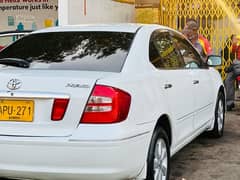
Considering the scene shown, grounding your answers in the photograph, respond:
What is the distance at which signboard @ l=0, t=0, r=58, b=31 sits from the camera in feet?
39.9

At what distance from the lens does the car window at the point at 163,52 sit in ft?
15.5

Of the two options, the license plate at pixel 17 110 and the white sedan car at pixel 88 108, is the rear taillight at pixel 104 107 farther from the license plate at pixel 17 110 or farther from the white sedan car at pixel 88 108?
the license plate at pixel 17 110

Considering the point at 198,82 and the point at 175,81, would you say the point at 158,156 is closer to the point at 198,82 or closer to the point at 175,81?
the point at 175,81

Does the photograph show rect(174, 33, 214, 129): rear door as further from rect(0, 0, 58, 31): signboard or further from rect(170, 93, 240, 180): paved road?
rect(0, 0, 58, 31): signboard

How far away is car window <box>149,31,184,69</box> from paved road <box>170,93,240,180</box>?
44.9 inches

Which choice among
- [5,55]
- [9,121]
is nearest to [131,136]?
[9,121]

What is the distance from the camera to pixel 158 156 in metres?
4.38

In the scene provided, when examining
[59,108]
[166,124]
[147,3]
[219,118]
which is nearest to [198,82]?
[166,124]

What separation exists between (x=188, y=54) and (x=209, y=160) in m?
1.29

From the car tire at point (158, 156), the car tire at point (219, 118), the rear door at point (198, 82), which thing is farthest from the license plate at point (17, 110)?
the car tire at point (219, 118)

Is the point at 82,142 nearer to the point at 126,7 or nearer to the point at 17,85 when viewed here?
the point at 17,85

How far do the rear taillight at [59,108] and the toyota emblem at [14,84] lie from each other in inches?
13.0

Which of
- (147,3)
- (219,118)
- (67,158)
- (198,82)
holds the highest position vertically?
(147,3)

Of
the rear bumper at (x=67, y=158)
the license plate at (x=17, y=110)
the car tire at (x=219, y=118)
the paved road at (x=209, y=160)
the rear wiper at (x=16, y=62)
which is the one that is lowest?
the paved road at (x=209, y=160)
